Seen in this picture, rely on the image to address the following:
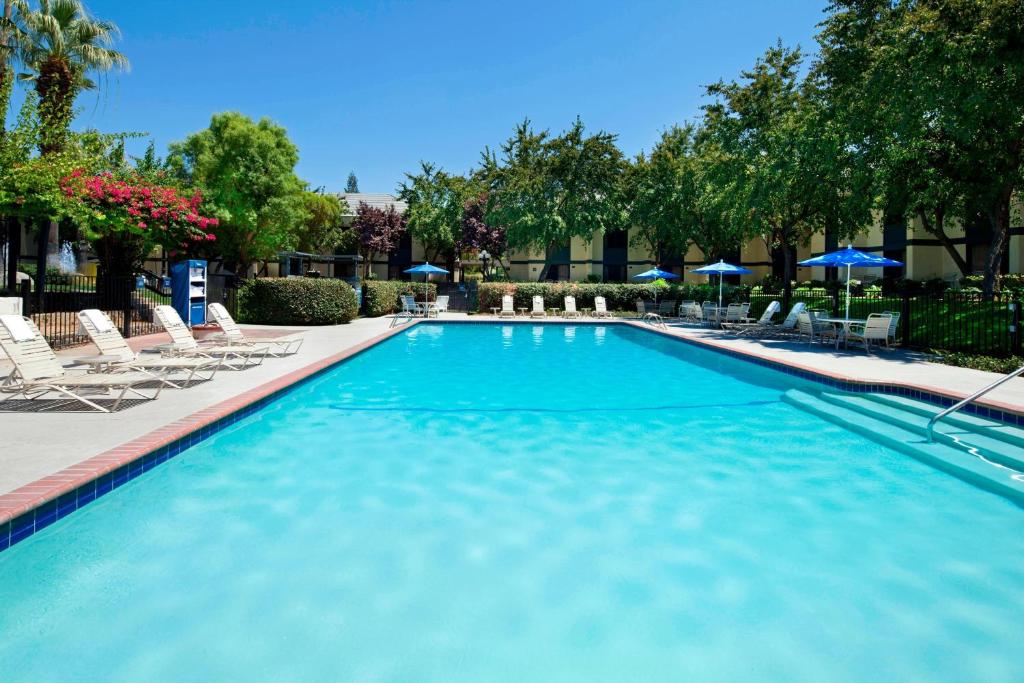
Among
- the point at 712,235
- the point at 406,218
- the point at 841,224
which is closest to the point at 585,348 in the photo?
the point at 841,224

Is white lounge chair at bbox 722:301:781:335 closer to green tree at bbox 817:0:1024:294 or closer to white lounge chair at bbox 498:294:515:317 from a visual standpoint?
green tree at bbox 817:0:1024:294

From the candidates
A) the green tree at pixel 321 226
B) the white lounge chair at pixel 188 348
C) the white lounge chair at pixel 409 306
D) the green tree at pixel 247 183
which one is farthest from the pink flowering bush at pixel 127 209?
the green tree at pixel 321 226

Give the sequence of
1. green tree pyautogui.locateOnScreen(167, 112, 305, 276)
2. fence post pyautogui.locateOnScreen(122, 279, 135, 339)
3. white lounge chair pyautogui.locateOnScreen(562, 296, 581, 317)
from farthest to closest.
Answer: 1. green tree pyautogui.locateOnScreen(167, 112, 305, 276)
2. white lounge chair pyautogui.locateOnScreen(562, 296, 581, 317)
3. fence post pyautogui.locateOnScreen(122, 279, 135, 339)

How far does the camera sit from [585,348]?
54.5 feet

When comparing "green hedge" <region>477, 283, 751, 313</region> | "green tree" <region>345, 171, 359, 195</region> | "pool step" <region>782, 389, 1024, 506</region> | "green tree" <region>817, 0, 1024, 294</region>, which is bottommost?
"pool step" <region>782, 389, 1024, 506</region>

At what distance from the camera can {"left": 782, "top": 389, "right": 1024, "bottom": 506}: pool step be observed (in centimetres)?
528

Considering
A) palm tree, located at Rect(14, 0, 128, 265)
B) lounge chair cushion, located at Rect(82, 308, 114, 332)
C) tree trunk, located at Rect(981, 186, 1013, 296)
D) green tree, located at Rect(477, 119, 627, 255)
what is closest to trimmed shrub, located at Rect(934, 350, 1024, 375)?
tree trunk, located at Rect(981, 186, 1013, 296)

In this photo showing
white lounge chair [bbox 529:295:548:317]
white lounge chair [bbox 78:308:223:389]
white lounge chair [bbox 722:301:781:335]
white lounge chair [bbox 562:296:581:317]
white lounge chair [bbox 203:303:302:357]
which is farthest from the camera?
white lounge chair [bbox 562:296:581:317]

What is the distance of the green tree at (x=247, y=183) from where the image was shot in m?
31.3

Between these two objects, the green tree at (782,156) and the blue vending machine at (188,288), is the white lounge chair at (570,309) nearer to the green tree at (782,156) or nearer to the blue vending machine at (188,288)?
the green tree at (782,156)

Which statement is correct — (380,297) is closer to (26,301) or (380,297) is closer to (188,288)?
(188,288)

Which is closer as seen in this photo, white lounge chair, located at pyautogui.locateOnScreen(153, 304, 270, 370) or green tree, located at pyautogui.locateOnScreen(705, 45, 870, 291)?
white lounge chair, located at pyautogui.locateOnScreen(153, 304, 270, 370)

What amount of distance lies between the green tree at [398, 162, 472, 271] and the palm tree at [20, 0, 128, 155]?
21.4 m

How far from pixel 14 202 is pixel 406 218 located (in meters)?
34.8
